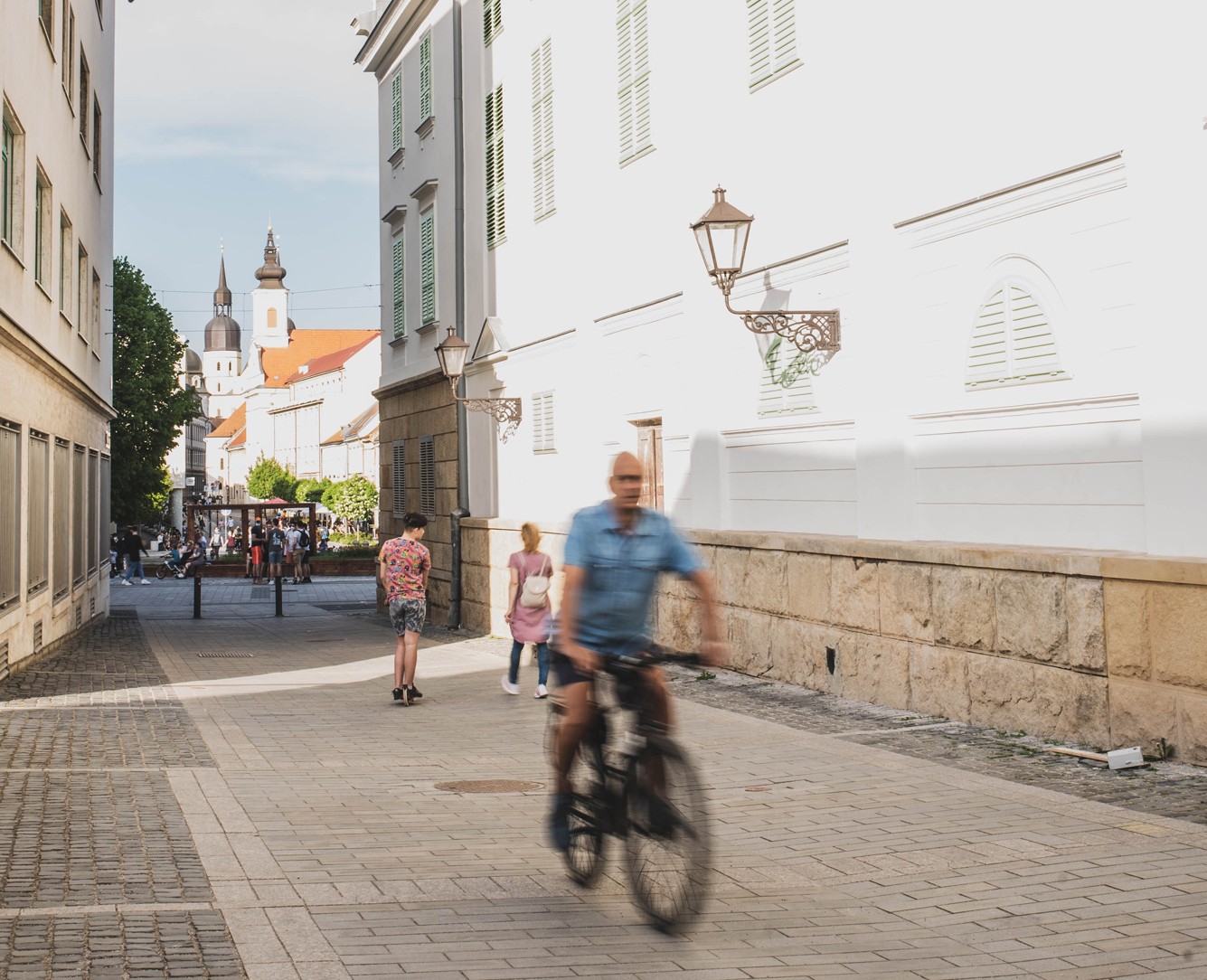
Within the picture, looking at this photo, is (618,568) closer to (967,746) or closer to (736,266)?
(967,746)

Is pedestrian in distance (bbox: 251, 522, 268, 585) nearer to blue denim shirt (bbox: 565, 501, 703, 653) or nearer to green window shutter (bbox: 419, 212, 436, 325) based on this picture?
green window shutter (bbox: 419, 212, 436, 325)

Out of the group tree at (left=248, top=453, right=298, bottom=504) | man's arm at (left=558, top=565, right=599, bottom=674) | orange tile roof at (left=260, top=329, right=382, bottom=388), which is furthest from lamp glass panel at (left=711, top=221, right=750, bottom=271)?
orange tile roof at (left=260, top=329, right=382, bottom=388)

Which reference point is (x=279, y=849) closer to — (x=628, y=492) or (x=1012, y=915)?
(x=628, y=492)

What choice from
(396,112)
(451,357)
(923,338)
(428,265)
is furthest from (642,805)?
(396,112)

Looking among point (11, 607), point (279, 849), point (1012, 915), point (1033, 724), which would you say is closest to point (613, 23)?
point (11, 607)

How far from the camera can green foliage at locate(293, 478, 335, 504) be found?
10439 cm

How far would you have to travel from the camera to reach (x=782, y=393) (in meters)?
14.2

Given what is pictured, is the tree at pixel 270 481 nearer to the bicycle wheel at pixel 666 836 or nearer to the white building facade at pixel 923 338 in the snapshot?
the white building facade at pixel 923 338

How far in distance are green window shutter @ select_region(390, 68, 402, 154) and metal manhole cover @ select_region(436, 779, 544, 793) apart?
2147 cm

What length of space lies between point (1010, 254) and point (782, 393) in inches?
142

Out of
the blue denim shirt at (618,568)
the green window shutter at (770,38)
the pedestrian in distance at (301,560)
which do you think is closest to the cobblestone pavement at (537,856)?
the blue denim shirt at (618,568)

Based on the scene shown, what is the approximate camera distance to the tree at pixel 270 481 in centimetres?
12662

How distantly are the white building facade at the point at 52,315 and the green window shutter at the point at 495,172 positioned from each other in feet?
20.1

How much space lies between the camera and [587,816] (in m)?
6.31
